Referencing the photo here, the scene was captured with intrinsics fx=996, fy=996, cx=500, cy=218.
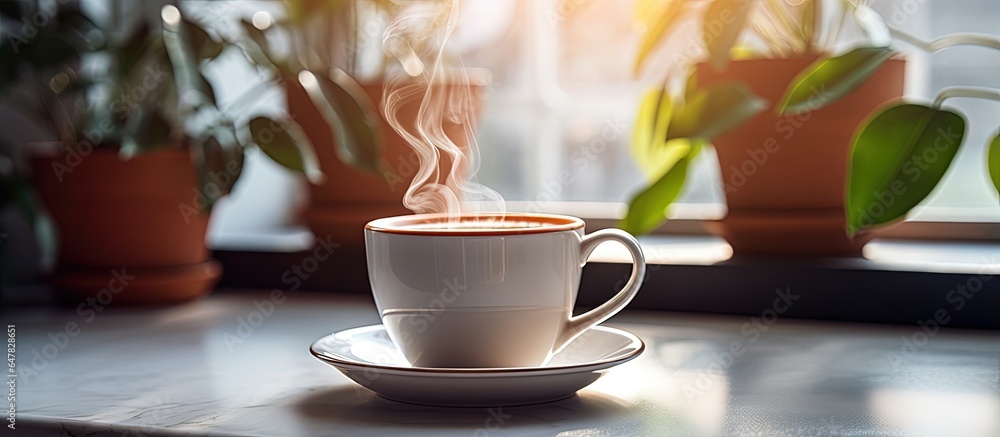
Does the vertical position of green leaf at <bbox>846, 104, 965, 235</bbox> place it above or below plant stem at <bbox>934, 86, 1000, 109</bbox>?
below

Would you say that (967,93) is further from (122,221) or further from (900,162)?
(122,221)

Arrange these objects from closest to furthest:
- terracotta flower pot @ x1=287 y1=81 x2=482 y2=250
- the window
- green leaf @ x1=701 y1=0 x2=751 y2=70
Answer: green leaf @ x1=701 y1=0 x2=751 y2=70 → terracotta flower pot @ x1=287 y1=81 x2=482 y2=250 → the window

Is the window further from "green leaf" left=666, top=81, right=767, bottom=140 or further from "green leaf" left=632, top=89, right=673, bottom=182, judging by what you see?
"green leaf" left=666, top=81, right=767, bottom=140

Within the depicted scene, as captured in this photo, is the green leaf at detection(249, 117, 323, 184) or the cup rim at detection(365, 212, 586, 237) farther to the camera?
the green leaf at detection(249, 117, 323, 184)

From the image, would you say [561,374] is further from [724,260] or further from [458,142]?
[458,142]

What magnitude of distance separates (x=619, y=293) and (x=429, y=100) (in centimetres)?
50

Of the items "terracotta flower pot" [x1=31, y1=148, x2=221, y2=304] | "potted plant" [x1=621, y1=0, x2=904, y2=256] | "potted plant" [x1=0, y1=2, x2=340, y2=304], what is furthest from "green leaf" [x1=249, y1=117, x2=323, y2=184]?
"potted plant" [x1=621, y1=0, x2=904, y2=256]

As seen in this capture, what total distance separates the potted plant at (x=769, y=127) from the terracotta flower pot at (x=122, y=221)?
1.50 feet

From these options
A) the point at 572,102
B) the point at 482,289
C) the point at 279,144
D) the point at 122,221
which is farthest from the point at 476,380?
the point at 572,102

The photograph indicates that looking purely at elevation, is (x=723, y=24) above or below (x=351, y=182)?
above

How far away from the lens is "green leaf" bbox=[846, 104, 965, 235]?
72 centimetres

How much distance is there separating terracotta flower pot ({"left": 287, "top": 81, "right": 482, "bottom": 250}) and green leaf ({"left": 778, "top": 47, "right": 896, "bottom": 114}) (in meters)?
0.42

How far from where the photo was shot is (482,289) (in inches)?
22.8

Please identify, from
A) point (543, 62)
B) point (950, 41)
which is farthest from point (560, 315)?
point (543, 62)
